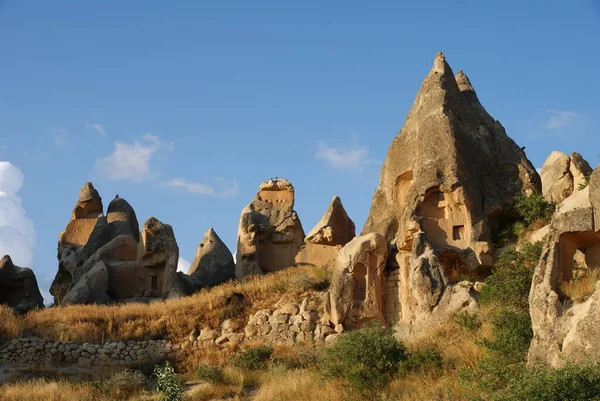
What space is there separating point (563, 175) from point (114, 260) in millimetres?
14215

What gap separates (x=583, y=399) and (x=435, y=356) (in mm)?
Result: 5820

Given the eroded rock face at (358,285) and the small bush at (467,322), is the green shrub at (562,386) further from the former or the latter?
the eroded rock face at (358,285)

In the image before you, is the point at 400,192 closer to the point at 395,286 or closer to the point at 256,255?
the point at 395,286

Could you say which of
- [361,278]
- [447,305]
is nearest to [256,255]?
[361,278]

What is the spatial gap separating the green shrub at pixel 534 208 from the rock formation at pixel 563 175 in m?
0.37

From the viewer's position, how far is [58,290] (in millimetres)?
30891

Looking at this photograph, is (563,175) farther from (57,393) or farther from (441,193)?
(57,393)

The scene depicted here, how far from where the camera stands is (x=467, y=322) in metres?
18.3

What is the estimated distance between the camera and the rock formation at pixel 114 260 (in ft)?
92.1

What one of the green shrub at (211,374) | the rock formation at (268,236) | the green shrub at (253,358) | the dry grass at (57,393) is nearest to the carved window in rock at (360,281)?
the green shrub at (253,358)

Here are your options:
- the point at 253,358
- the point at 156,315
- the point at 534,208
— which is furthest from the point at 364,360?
the point at 534,208

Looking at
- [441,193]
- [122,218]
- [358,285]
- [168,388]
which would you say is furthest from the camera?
[122,218]

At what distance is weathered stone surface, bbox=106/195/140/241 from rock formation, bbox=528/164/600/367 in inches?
812

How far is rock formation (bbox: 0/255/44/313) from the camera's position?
3005 cm
